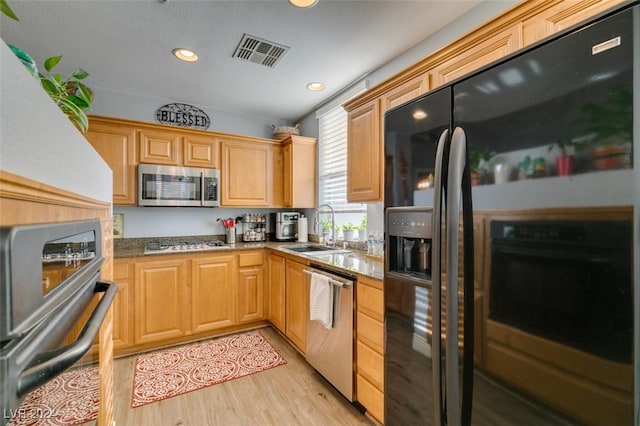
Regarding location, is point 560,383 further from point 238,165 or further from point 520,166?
point 238,165

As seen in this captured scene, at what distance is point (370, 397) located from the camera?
1.71 metres

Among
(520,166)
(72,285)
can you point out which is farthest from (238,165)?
(520,166)

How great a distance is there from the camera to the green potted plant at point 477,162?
0.89 metres

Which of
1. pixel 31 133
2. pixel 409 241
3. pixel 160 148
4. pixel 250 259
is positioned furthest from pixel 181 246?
pixel 31 133

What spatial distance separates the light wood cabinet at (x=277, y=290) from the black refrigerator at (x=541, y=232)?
6.42 ft

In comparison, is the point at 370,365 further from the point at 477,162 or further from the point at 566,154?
the point at 566,154

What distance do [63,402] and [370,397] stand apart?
1.51 meters

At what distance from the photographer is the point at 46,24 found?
78.1 inches

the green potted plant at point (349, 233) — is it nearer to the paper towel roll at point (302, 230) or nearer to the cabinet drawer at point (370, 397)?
the paper towel roll at point (302, 230)

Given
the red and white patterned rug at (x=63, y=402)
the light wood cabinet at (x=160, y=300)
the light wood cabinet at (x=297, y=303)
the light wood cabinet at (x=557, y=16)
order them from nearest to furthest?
the red and white patterned rug at (x=63, y=402) → the light wood cabinet at (x=557, y=16) → the light wood cabinet at (x=297, y=303) → the light wood cabinet at (x=160, y=300)

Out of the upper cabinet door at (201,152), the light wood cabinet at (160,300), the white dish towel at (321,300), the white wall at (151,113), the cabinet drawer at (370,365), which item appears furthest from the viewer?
the upper cabinet door at (201,152)

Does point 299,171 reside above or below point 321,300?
above

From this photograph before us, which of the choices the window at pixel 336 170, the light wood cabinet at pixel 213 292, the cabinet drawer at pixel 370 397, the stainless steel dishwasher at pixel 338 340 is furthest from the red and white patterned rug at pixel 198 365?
the window at pixel 336 170

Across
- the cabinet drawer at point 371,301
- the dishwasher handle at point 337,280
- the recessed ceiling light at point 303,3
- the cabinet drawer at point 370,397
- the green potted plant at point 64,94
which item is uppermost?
the recessed ceiling light at point 303,3
